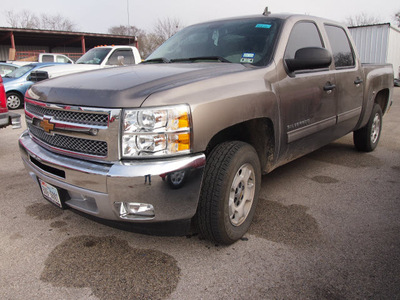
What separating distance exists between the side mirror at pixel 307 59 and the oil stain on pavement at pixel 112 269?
187cm

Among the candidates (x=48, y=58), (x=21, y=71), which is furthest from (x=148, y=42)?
(x=21, y=71)

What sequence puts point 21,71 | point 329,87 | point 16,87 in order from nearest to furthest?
point 329,87, point 16,87, point 21,71

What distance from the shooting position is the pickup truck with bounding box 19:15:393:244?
1.97 metres

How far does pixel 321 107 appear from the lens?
3.36m

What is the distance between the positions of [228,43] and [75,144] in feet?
5.61

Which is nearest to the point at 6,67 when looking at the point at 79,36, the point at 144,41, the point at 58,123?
the point at 58,123

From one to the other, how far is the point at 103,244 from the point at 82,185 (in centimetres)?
69

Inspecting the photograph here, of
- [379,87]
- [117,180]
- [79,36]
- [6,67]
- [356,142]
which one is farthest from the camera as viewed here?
[79,36]

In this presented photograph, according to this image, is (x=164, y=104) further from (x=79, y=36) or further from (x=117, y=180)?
(x=79, y=36)

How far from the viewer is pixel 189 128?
2008mm

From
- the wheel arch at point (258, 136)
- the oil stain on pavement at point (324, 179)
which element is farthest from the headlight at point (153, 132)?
the oil stain on pavement at point (324, 179)

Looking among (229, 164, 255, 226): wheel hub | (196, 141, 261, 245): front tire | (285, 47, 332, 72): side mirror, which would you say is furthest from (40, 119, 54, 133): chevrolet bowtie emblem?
(285, 47, 332, 72): side mirror

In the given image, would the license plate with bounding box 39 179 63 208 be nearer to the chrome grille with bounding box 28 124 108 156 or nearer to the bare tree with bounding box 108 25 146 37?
the chrome grille with bounding box 28 124 108 156

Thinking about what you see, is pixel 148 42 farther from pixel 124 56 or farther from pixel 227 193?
pixel 227 193
